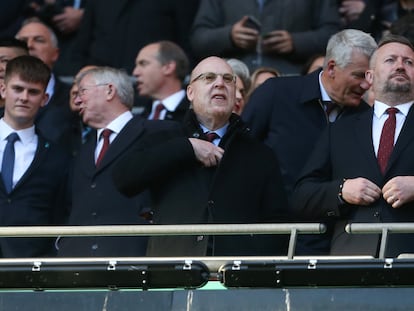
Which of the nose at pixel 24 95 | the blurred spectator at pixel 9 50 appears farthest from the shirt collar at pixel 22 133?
the blurred spectator at pixel 9 50

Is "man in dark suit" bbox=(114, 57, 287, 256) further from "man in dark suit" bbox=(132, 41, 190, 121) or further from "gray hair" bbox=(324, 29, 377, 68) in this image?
"man in dark suit" bbox=(132, 41, 190, 121)

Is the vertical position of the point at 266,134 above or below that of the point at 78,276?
above

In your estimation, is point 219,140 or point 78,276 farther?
point 219,140

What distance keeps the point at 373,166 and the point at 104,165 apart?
1932mm

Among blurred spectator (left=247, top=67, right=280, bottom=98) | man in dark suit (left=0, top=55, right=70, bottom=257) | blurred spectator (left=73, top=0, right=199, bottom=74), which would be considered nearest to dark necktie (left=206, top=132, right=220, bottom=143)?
man in dark suit (left=0, top=55, right=70, bottom=257)

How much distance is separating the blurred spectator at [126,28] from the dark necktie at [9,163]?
318cm

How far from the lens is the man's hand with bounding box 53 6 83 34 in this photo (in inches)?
530

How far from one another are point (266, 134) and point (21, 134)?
1.65m

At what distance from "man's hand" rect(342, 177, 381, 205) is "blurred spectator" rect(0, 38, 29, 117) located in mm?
3295

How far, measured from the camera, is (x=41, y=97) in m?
10.0

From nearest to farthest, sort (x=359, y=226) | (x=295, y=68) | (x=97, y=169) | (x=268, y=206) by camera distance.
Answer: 1. (x=359, y=226)
2. (x=268, y=206)
3. (x=97, y=169)
4. (x=295, y=68)

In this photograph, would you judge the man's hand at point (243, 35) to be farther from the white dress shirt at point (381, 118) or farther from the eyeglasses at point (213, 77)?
the white dress shirt at point (381, 118)

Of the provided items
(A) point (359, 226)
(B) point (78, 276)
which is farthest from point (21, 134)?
(A) point (359, 226)

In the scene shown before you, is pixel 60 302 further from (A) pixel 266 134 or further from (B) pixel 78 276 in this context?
(A) pixel 266 134
